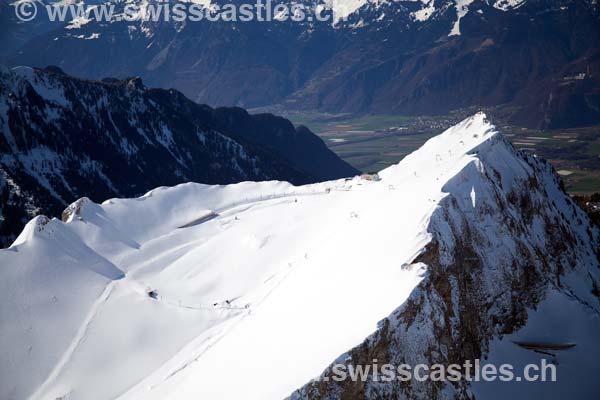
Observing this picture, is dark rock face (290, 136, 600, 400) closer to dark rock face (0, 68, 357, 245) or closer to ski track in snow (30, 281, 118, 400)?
ski track in snow (30, 281, 118, 400)

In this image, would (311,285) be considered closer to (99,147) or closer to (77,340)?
(77,340)

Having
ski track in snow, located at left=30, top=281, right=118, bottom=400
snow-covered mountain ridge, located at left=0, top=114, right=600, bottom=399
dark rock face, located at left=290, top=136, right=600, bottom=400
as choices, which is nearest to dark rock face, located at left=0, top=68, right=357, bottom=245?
snow-covered mountain ridge, located at left=0, top=114, right=600, bottom=399

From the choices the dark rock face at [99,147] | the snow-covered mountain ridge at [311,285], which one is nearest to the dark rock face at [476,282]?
the snow-covered mountain ridge at [311,285]

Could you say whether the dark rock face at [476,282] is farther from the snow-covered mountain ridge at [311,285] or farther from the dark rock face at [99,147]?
the dark rock face at [99,147]

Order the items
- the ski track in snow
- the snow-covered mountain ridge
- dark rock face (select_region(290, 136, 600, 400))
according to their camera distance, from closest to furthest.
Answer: dark rock face (select_region(290, 136, 600, 400)) < the snow-covered mountain ridge < the ski track in snow

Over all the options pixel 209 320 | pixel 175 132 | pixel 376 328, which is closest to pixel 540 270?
pixel 376 328

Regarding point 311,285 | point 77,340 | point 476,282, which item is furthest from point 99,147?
point 476,282
